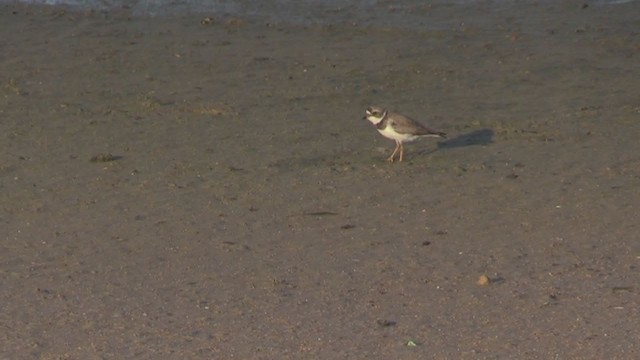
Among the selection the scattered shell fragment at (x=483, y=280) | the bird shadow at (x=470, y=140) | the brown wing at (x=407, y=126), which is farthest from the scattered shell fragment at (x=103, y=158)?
the scattered shell fragment at (x=483, y=280)

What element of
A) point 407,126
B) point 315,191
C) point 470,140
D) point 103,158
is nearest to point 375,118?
point 407,126

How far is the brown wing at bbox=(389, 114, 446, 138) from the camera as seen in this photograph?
11258 mm

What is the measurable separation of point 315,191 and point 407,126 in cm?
123

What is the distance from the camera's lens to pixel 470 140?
467 inches

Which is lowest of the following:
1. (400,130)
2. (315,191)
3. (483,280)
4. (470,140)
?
(470,140)

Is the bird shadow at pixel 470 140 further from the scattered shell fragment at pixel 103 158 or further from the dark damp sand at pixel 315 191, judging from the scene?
the scattered shell fragment at pixel 103 158

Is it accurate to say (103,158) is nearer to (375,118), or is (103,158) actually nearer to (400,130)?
(375,118)

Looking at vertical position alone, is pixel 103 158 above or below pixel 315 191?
below

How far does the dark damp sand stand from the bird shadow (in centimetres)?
3

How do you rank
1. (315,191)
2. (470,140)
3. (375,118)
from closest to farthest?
(315,191)
(375,118)
(470,140)

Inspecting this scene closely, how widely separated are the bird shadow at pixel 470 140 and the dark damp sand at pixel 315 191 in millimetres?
33

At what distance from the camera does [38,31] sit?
16453 mm

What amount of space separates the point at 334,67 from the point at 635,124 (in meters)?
3.44

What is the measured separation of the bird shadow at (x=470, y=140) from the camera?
11.7 metres
